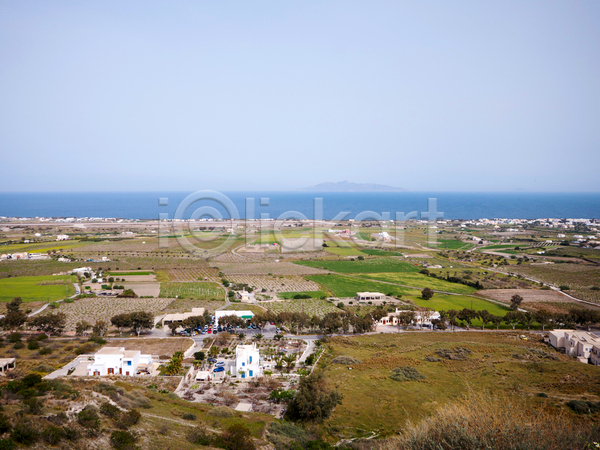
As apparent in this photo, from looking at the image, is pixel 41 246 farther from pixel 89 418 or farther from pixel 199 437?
pixel 199 437

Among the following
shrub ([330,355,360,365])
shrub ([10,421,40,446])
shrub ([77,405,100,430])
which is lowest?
shrub ([330,355,360,365])

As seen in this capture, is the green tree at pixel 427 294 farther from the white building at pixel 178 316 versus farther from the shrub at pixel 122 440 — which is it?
the shrub at pixel 122 440

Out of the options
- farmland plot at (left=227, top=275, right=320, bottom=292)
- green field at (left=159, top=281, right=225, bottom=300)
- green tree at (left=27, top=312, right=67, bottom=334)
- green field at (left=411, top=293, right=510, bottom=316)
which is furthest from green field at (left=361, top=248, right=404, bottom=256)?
green tree at (left=27, top=312, right=67, bottom=334)

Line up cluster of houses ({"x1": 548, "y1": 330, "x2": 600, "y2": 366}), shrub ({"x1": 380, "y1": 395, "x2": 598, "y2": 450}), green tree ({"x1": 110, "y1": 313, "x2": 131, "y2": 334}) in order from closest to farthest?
1. shrub ({"x1": 380, "y1": 395, "x2": 598, "y2": 450})
2. cluster of houses ({"x1": 548, "y1": 330, "x2": 600, "y2": 366})
3. green tree ({"x1": 110, "y1": 313, "x2": 131, "y2": 334})

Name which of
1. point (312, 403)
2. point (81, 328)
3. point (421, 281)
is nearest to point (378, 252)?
point (421, 281)

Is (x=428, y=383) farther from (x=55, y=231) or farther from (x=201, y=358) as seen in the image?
(x=55, y=231)

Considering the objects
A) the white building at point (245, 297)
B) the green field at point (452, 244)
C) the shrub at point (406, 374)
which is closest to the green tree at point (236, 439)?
the shrub at point (406, 374)

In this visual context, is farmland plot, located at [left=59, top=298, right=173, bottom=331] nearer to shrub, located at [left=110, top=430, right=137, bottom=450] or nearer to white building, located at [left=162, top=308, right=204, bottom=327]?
white building, located at [left=162, top=308, right=204, bottom=327]
